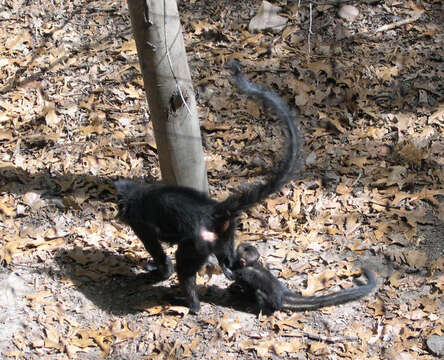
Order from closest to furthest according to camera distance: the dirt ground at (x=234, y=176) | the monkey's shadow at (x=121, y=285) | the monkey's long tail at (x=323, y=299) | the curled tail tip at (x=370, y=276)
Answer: the dirt ground at (x=234, y=176), the monkey's long tail at (x=323, y=299), the curled tail tip at (x=370, y=276), the monkey's shadow at (x=121, y=285)

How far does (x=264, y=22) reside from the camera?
8.65m

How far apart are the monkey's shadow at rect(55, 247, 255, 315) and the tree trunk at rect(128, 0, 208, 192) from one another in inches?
43.6

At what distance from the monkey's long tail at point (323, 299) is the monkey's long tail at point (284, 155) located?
1.21 metres

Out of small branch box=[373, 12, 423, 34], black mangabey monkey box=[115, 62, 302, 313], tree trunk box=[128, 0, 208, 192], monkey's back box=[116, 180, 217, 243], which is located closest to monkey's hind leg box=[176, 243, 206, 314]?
black mangabey monkey box=[115, 62, 302, 313]

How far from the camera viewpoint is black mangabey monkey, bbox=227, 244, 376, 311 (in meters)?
5.08

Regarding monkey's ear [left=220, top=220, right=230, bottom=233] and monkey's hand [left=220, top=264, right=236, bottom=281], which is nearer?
monkey's ear [left=220, top=220, right=230, bottom=233]

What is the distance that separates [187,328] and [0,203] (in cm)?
293

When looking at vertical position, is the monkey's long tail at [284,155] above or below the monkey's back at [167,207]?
above

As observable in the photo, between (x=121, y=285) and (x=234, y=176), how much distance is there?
2175 millimetres

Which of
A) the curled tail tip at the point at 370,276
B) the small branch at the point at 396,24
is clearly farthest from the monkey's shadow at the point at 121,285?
the small branch at the point at 396,24

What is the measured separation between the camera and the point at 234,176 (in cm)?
682

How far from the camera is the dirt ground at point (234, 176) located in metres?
5.00

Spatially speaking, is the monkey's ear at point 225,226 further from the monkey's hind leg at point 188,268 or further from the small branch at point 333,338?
the small branch at point 333,338

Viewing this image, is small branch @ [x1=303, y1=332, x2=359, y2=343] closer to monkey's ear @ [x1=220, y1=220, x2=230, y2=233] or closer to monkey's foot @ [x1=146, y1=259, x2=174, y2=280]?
monkey's ear @ [x1=220, y1=220, x2=230, y2=233]
